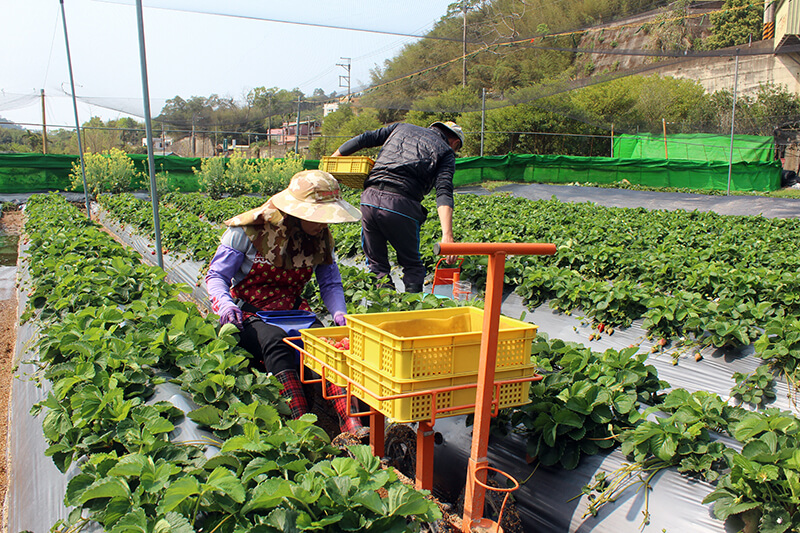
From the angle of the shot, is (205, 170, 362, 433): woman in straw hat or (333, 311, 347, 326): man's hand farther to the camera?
(333, 311, 347, 326): man's hand

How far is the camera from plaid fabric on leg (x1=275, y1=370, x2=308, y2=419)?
8.36 ft

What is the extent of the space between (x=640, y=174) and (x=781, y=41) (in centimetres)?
739

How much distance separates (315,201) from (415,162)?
1367 mm

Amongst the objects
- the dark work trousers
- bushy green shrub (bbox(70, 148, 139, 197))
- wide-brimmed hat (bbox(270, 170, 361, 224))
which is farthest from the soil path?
bushy green shrub (bbox(70, 148, 139, 197))

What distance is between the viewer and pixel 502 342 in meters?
2.06

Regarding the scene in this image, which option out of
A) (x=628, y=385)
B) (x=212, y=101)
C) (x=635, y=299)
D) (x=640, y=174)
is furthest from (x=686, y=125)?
(x=628, y=385)

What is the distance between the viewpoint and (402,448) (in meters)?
2.55

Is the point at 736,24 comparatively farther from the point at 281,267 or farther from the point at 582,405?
the point at 582,405

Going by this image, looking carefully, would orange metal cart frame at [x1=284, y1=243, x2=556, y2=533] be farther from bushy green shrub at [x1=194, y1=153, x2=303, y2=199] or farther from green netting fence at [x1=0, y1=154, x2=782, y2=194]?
green netting fence at [x1=0, y1=154, x2=782, y2=194]

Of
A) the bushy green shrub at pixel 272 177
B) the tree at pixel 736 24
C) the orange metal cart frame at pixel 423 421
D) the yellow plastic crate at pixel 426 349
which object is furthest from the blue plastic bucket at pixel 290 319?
the tree at pixel 736 24

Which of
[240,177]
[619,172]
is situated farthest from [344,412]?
[619,172]

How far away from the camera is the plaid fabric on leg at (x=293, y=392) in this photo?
2549mm

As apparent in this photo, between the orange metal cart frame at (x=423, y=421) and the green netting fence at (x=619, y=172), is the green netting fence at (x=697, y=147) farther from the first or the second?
the orange metal cart frame at (x=423, y=421)

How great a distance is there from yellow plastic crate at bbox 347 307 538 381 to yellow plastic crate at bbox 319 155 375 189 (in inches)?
89.4
